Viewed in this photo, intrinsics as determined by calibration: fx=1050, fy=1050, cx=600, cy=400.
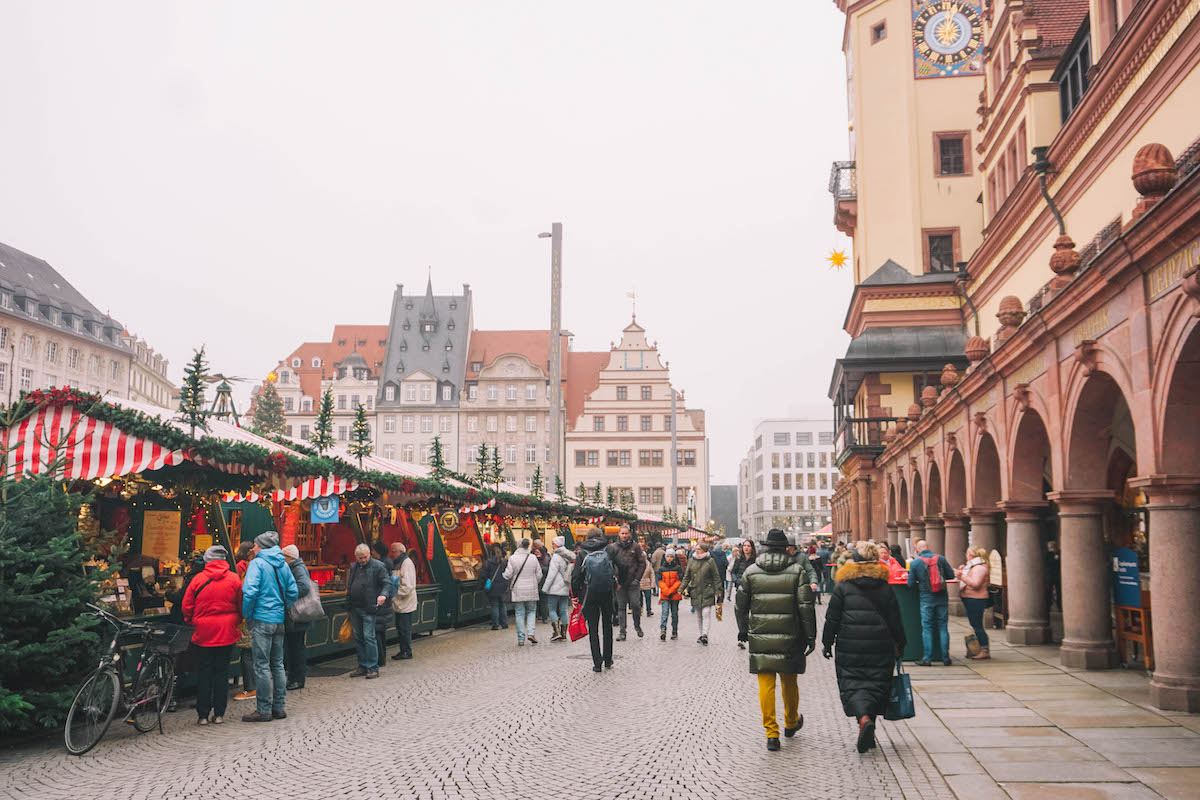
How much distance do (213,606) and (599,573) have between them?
17.9 ft

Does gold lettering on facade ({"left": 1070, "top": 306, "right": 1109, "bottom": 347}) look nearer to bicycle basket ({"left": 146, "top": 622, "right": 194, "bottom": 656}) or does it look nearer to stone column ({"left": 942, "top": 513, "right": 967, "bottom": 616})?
stone column ({"left": 942, "top": 513, "right": 967, "bottom": 616})

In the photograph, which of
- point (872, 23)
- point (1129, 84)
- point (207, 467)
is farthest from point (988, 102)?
point (207, 467)

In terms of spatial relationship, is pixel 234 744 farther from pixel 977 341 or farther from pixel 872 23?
pixel 872 23

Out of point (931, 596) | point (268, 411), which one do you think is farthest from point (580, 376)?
point (931, 596)

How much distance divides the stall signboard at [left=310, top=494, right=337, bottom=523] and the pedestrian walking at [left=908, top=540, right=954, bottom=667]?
29.2 ft

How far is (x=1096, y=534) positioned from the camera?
1249cm

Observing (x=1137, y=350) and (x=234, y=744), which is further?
(x=1137, y=350)

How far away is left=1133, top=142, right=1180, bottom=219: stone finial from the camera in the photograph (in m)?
9.18

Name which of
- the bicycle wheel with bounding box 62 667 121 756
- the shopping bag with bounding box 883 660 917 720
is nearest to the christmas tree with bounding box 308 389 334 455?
the bicycle wheel with bounding box 62 667 121 756

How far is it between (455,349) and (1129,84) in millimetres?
86003

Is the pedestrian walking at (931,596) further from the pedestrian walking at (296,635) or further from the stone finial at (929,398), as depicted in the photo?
the pedestrian walking at (296,635)

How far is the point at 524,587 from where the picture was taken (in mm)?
17156

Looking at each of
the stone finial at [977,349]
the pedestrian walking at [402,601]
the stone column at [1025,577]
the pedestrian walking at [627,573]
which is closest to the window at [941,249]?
the stone finial at [977,349]

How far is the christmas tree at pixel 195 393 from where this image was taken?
1220cm
